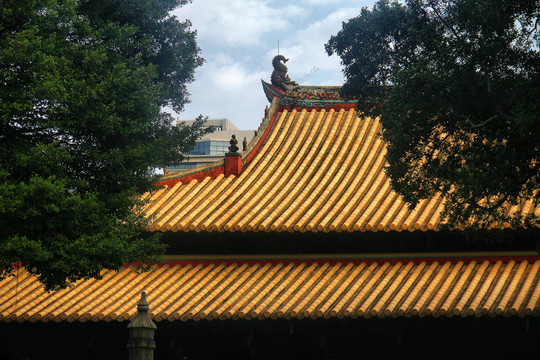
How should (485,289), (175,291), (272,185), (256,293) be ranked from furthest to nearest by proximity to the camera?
(272,185)
(175,291)
(256,293)
(485,289)

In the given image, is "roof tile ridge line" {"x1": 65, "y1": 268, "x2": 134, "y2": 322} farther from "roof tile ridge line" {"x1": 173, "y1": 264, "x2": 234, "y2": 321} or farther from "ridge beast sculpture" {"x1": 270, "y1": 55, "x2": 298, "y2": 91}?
"ridge beast sculpture" {"x1": 270, "y1": 55, "x2": 298, "y2": 91}

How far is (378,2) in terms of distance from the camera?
12586 mm

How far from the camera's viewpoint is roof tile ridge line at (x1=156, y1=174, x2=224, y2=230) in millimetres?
15945

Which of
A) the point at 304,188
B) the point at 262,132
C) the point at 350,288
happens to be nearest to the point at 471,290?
the point at 350,288

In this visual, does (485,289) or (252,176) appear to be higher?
(252,176)

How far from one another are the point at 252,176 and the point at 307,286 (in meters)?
3.54

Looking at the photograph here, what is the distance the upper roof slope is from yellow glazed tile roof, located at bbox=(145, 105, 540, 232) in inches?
0.8

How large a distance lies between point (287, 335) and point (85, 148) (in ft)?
17.4

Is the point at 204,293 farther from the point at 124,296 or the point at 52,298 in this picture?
the point at 52,298

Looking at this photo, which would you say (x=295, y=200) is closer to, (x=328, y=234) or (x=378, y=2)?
(x=328, y=234)

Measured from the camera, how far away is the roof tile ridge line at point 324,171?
15.8 metres

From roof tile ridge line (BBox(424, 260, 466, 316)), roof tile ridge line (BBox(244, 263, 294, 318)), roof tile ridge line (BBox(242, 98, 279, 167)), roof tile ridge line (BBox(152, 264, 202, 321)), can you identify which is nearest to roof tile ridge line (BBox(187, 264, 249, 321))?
roof tile ridge line (BBox(152, 264, 202, 321))

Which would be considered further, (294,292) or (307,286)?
(307,286)

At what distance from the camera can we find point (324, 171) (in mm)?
17641
